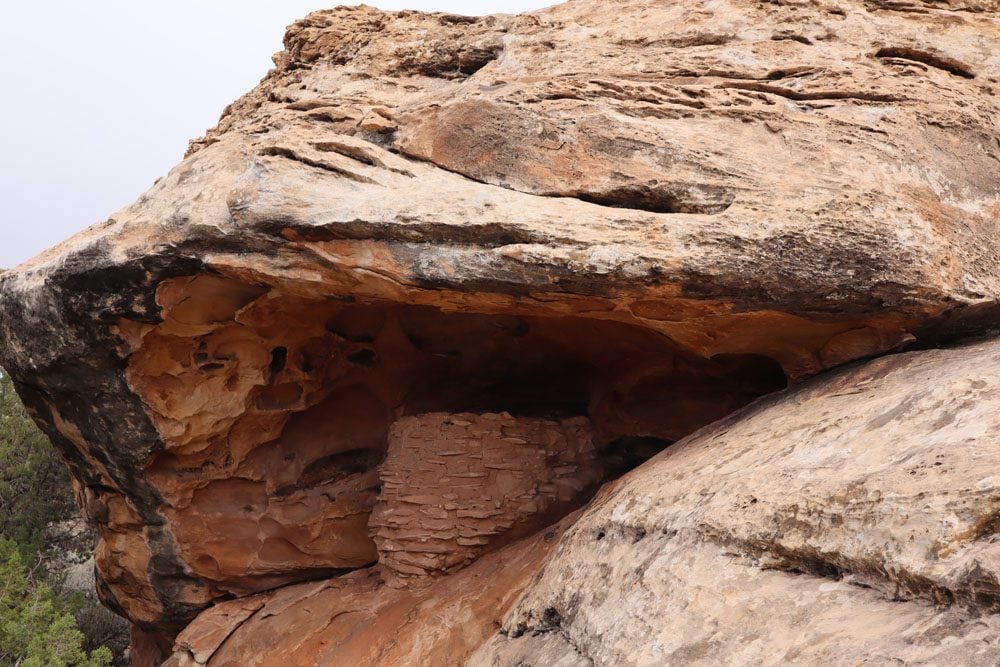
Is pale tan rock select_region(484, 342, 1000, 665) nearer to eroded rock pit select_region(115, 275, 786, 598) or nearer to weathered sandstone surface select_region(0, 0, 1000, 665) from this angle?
weathered sandstone surface select_region(0, 0, 1000, 665)

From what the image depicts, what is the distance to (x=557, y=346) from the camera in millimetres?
5875

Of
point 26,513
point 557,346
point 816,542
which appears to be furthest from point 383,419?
point 26,513

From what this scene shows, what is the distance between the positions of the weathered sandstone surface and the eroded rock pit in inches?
0.9

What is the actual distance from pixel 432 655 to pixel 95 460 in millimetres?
2558

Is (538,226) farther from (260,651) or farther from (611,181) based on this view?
(260,651)

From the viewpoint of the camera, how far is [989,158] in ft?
13.5

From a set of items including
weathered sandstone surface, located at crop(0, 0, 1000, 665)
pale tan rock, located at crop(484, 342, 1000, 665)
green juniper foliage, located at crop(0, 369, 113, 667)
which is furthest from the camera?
green juniper foliage, located at crop(0, 369, 113, 667)

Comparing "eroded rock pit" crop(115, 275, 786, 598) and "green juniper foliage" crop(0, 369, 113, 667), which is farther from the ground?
"eroded rock pit" crop(115, 275, 786, 598)

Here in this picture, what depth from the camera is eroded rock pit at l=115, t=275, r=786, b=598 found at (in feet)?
16.7

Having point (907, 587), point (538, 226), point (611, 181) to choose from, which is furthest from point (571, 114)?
point (907, 587)

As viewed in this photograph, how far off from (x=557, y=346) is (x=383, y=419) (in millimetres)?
1400

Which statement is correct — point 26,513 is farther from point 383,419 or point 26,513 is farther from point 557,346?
point 557,346

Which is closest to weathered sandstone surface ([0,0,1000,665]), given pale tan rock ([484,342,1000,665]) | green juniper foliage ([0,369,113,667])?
pale tan rock ([484,342,1000,665])

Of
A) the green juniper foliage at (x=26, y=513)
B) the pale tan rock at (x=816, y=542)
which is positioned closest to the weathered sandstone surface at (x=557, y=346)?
the pale tan rock at (x=816, y=542)
